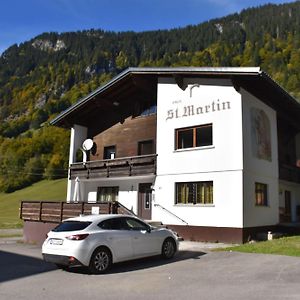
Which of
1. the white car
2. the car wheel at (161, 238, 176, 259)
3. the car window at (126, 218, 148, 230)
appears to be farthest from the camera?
the car wheel at (161, 238, 176, 259)

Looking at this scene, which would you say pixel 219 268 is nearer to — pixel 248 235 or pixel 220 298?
pixel 220 298

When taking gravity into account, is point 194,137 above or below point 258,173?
above

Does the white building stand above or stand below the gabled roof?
below

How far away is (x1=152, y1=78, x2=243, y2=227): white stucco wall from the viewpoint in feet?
62.8

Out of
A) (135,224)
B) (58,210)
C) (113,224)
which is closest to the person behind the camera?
(113,224)

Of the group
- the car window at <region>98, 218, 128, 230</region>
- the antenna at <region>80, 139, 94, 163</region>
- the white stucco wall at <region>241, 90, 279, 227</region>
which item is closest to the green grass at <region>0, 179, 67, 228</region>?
the antenna at <region>80, 139, 94, 163</region>

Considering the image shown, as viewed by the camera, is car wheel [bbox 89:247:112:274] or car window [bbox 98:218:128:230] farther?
car window [bbox 98:218:128:230]

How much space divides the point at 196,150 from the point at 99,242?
9902 mm

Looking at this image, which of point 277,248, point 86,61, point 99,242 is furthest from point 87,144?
point 86,61

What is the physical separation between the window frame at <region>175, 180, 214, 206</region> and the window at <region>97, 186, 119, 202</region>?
549 cm

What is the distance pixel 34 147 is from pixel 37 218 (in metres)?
96.1

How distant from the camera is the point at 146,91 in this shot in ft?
79.7

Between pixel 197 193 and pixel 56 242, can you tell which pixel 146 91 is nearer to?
pixel 197 193

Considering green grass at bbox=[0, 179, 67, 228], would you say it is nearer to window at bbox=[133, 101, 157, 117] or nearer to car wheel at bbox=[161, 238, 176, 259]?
window at bbox=[133, 101, 157, 117]
